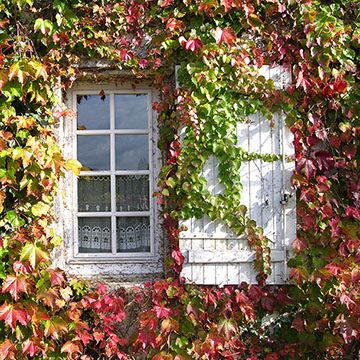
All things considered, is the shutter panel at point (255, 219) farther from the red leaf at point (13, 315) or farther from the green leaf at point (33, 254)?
the red leaf at point (13, 315)

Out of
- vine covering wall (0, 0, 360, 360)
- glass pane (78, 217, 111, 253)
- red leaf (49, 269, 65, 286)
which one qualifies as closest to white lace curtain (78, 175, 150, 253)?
glass pane (78, 217, 111, 253)

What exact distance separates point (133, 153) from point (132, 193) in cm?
30

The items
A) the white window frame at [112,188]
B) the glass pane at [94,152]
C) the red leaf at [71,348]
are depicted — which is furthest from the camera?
the glass pane at [94,152]

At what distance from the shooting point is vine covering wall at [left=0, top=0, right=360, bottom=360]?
3328mm

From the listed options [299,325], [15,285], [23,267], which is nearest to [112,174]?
[23,267]

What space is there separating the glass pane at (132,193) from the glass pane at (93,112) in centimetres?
43

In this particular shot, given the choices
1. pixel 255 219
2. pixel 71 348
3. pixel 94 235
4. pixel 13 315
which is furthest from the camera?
pixel 94 235

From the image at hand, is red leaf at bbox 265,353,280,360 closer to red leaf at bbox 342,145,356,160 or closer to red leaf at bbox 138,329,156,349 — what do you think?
red leaf at bbox 138,329,156,349

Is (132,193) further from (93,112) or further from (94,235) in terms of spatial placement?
(93,112)

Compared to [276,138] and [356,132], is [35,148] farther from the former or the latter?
[356,132]

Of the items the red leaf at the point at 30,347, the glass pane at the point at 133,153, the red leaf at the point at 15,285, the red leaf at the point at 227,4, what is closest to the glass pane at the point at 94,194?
the glass pane at the point at 133,153

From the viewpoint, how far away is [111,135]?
387 centimetres

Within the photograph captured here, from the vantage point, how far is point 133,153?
388 centimetres

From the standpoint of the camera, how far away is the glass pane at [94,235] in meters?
3.81
